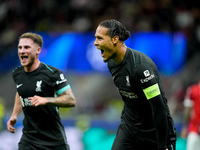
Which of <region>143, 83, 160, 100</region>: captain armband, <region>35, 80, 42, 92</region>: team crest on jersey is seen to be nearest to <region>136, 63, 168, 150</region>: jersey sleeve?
<region>143, 83, 160, 100</region>: captain armband

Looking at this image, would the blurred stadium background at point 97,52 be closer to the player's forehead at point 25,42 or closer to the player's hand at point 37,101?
the player's forehead at point 25,42

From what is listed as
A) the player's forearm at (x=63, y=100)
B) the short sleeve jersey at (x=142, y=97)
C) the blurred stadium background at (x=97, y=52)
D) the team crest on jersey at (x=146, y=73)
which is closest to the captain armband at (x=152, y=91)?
the short sleeve jersey at (x=142, y=97)

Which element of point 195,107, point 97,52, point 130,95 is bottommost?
point 195,107

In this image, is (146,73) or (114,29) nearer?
(146,73)

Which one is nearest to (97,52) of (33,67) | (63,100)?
(33,67)

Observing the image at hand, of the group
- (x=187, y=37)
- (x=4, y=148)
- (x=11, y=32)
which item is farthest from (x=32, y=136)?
(x=11, y=32)

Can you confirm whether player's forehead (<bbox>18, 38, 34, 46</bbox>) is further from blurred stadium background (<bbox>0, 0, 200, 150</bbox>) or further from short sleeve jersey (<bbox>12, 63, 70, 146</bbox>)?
blurred stadium background (<bbox>0, 0, 200, 150</bbox>)

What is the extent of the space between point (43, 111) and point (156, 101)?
5.78 feet

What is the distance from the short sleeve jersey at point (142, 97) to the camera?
452cm

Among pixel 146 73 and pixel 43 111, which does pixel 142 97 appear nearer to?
pixel 146 73

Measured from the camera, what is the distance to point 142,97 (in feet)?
15.8

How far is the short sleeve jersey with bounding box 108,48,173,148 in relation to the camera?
4516 millimetres

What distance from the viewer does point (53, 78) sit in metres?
5.53

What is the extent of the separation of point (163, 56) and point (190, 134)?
440cm
